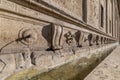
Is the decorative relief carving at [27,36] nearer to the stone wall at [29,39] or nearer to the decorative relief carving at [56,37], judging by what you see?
the stone wall at [29,39]

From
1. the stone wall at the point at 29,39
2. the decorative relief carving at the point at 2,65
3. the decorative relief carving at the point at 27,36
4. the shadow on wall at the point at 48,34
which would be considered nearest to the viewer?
the decorative relief carving at the point at 2,65

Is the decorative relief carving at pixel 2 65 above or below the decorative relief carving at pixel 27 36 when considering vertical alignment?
below

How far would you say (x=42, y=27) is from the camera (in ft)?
8.84

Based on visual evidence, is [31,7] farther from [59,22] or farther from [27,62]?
[59,22]

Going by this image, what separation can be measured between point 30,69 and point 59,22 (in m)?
1.18

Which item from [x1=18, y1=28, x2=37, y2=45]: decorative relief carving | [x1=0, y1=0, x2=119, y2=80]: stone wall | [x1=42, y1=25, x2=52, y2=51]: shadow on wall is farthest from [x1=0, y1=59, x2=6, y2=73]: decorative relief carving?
[x1=42, y1=25, x2=52, y2=51]: shadow on wall

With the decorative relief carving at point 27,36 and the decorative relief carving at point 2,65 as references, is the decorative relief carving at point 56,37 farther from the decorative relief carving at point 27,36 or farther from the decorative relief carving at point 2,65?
the decorative relief carving at point 2,65

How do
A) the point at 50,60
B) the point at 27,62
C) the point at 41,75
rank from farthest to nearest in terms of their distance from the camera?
the point at 50,60, the point at 41,75, the point at 27,62

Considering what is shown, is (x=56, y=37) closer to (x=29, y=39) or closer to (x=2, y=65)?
(x=29, y=39)

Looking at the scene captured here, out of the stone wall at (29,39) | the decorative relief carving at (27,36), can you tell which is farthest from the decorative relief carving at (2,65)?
the decorative relief carving at (27,36)

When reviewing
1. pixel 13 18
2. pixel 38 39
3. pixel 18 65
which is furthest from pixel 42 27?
pixel 18 65

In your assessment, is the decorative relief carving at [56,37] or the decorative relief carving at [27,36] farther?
the decorative relief carving at [56,37]

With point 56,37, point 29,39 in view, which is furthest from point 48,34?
point 29,39

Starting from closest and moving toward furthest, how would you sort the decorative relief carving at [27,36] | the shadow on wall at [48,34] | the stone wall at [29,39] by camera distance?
the stone wall at [29,39], the decorative relief carving at [27,36], the shadow on wall at [48,34]
